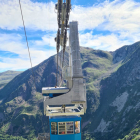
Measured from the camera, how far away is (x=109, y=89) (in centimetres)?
15675

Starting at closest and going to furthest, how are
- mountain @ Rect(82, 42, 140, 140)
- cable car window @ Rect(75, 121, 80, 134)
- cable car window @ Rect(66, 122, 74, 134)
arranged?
cable car window @ Rect(66, 122, 74, 134)
cable car window @ Rect(75, 121, 80, 134)
mountain @ Rect(82, 42, 140, 140)

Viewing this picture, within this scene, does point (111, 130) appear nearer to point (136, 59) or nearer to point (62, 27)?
point (136, 59)

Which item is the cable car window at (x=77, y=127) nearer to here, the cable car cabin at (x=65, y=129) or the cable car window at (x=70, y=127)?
the cable car cabin at (x=65, y=129)

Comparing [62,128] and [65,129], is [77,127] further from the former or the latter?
[62,128]

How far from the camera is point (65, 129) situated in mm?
18766

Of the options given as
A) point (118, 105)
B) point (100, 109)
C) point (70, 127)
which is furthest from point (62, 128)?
point (100, 109)

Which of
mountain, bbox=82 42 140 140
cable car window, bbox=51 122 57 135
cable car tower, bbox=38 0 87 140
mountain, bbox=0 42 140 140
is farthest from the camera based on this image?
mountain, bbox=0 42 140 140

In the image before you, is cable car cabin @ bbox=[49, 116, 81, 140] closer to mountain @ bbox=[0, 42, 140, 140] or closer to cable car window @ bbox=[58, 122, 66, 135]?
cable car window @ bbox=[58, 122, 66, 135]

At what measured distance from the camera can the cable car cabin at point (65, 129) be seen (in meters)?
18.7

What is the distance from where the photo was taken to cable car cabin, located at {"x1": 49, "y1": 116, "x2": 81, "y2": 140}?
18.7m

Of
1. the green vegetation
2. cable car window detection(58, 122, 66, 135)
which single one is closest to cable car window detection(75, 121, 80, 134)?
cable car window detection(58, 122, 66, 135)

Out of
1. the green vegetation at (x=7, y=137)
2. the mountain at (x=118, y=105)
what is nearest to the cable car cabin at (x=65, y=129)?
the mountain at (x=118, y=105)

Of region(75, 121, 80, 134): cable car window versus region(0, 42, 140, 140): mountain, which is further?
region(0, 42, 140, 140): mountain

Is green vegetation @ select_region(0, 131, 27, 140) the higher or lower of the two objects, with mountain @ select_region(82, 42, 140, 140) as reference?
lower
